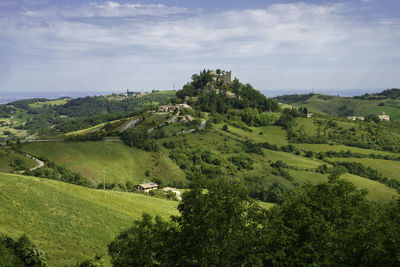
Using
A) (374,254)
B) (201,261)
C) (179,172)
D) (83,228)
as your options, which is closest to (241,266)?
(201,261)

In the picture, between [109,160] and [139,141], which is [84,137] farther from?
[109,160]

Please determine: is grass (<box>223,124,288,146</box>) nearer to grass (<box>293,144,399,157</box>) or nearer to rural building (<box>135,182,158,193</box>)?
grass (<box>293,144,399,157</box>)

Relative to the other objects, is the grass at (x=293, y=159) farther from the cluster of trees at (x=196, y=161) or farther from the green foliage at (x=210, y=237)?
the green foliage at (x=210, y=237)

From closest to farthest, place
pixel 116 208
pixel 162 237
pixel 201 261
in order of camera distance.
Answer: pixel 201 261
pixel 162 237
pixel 116 208

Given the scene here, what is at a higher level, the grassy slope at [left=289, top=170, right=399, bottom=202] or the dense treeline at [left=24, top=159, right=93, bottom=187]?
the dense treeline at [left=24, top=159, right=93, bottom=187]

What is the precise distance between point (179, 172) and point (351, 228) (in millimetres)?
100837

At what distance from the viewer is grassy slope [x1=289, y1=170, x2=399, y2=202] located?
4215 inches

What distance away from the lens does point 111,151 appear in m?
120

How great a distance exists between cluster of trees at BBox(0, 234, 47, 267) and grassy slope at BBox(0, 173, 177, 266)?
8.00 feet

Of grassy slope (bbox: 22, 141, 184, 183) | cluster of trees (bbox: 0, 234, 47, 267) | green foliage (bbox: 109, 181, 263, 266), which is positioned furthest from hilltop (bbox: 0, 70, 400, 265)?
cluster of trees (bbox: 0, 234, 47, 267)

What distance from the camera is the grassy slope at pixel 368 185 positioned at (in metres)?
107

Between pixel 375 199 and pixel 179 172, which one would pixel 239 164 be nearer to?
pixel 179 172

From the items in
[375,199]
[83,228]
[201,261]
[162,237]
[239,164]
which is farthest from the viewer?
[239,164]

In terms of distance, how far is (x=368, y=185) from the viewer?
380 feet
